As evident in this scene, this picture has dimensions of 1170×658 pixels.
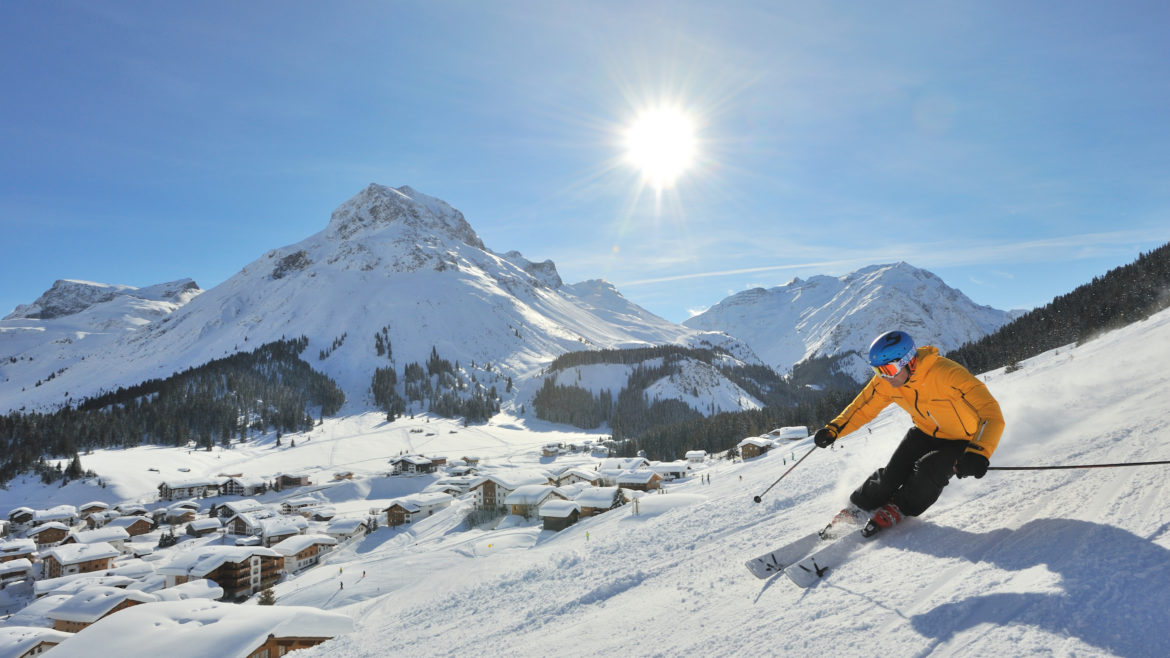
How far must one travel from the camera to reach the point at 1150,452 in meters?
6.95

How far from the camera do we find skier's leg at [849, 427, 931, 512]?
657 cm

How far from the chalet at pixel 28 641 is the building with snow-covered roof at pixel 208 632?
13945 mm

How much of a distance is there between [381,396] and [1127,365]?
523 ft

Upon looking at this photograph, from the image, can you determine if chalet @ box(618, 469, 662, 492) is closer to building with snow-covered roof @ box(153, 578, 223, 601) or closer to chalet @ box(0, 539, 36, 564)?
building with snow-covered roof @ box(153, 578, 223, 601)

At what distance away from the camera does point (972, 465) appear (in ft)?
18.0

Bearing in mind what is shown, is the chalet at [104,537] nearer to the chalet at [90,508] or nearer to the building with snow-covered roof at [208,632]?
the chalet at [90,508]

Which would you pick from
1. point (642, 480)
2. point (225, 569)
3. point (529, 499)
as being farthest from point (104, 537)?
point (642, 480)

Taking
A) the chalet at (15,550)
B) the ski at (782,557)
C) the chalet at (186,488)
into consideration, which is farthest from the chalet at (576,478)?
the ski at (782,557)

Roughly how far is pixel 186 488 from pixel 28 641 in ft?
178

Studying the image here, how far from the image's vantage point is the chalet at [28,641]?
1075 inches

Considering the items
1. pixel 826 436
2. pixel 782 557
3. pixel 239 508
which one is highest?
pixel 826 436

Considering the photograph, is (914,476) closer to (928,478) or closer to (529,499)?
(928,478)

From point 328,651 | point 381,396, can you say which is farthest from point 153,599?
point 381,396

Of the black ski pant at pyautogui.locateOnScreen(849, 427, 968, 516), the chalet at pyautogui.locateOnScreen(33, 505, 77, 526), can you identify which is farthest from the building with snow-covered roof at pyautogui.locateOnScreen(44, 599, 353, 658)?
the chalet at pyautogui.locateOnScreen(33, 505, 77, 526)
